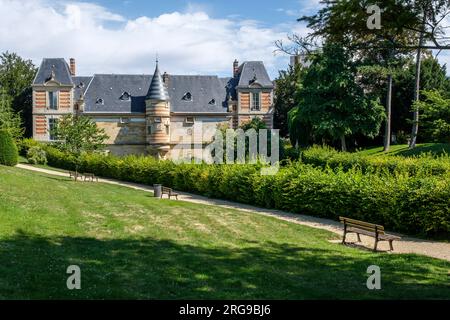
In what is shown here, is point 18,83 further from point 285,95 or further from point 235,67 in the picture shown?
point 285,95

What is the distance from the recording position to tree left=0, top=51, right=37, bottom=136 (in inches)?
2180

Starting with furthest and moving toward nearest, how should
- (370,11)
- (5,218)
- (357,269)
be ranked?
1. (5,218)
2. (357,269)
3. (370,11)

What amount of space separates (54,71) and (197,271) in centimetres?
4765

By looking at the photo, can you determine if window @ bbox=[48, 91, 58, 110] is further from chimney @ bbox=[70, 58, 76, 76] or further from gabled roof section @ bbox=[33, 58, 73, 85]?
chimney @ bbox=[70, 58, 76, 76]

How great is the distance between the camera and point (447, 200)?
594 inches

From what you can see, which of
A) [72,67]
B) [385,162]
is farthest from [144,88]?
[385,162]

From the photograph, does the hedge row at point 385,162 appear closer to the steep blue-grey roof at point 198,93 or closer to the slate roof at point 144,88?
the steep blue-grey roof at point 198,93

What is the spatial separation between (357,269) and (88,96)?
47.0 m

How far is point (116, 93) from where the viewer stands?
53.4 metres

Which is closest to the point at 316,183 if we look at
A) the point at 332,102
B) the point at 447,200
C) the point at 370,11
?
the point at 447,200

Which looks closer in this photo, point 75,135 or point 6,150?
point 6,150

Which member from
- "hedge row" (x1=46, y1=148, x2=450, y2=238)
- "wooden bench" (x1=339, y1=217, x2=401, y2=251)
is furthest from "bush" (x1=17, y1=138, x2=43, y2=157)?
"wooden bench" (x1=339, y1=217, x2=401, y2=251)

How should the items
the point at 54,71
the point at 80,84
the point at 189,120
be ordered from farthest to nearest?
the point at 80,84
the point at 189,120
the point at 54,71
